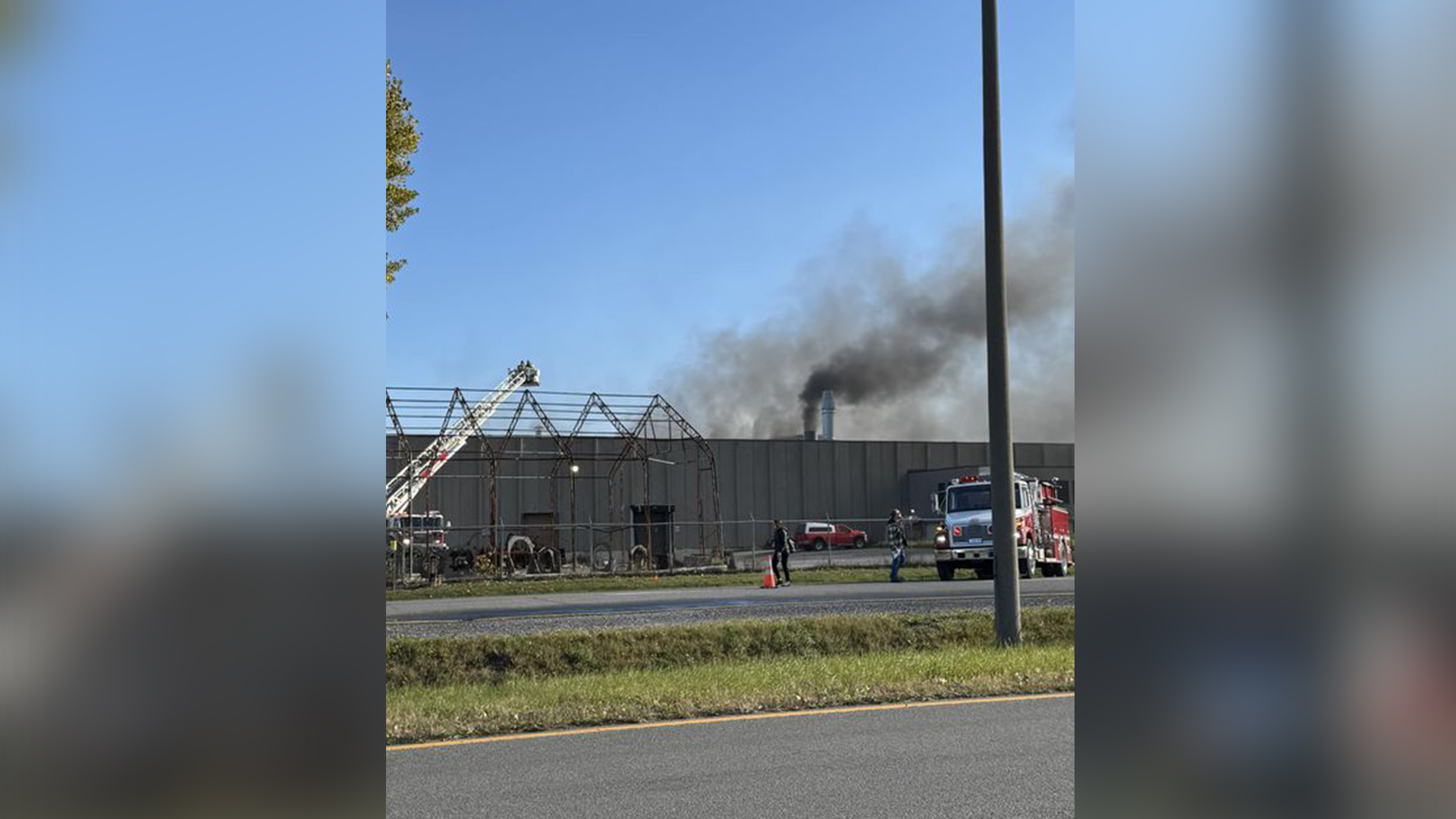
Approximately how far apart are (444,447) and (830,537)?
2181 cm

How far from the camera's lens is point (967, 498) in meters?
32.6

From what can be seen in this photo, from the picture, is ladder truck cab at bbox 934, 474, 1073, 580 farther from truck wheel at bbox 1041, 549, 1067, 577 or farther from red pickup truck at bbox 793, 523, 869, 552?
red pickup truck at bbox 793, 523, 869, 552

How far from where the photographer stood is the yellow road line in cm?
953

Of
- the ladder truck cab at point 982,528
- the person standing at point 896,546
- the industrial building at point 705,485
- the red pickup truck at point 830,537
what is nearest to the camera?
the person standing at point 896,546

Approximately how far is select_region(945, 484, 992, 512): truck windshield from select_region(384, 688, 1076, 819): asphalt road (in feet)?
73.0

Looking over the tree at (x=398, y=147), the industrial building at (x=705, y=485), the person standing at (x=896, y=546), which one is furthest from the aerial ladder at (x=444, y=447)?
the tree at (x=398, y=147)

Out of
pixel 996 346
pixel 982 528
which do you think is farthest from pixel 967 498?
pixel 996 346

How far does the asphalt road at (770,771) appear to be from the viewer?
23.2ft

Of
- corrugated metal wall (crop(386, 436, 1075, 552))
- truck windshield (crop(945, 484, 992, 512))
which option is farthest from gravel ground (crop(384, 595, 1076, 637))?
corrugated metal wall (crop(386, 436, 1075, 552))

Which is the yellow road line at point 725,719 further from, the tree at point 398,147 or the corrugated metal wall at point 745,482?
the corrugated metal wall at point 745,482
